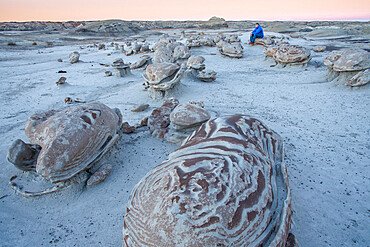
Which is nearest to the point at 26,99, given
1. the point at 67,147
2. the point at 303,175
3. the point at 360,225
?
the point at 67,147

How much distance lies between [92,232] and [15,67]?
353 inches

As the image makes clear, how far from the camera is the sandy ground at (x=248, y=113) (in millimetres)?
1959

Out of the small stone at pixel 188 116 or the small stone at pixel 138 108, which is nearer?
the small stone at pixel 188 116

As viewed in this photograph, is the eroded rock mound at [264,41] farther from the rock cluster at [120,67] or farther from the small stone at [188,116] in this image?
the small stone at [188,116]

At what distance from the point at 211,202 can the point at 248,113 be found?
313 cm

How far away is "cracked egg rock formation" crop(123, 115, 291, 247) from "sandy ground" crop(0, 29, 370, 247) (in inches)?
23.3

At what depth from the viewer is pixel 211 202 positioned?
1.31 metres

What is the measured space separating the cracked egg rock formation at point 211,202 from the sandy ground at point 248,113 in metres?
0.59

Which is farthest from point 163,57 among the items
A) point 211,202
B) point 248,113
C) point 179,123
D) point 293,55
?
point 211,202

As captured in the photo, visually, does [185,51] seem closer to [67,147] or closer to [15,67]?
[15,67]

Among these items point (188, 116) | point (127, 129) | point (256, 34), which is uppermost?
point (256, 34)

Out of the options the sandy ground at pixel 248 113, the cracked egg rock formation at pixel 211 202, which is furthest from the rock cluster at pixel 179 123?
the cracked egg rock formation at pixel 211 202

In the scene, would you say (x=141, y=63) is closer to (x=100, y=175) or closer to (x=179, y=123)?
(x=179, y=123)

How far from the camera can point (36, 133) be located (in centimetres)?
260
